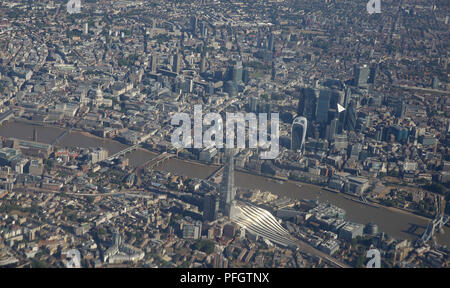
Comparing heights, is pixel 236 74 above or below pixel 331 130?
above

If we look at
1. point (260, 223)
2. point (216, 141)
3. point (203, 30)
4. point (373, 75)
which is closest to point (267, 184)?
point (260, 223)

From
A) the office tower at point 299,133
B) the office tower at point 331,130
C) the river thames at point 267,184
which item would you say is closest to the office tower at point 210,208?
the river thames at point 267,184

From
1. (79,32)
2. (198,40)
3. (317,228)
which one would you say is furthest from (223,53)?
(317,228)

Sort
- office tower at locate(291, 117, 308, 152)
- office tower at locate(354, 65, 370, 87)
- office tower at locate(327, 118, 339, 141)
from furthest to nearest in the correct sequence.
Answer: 1. office tower at locate(354, 65, 370, 87)
2. office tower at locate(327, 118, 339, 141)
3. office tower at locate(291, 117, 308, 152)

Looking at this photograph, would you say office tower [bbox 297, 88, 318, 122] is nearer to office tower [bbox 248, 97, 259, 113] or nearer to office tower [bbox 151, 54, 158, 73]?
office tower [bbox 248, 97, 259, 113]

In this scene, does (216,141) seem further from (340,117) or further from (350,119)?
(350,119)

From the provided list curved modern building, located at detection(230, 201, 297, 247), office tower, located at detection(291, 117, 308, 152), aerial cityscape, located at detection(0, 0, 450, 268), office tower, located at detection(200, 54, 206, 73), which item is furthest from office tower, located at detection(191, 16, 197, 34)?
curved modern building, located at detection(230, 201, 297, 247)

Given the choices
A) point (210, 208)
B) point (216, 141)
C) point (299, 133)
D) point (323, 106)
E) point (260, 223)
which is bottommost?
point (260, 223)
